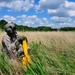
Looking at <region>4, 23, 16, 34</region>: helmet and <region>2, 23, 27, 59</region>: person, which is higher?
→ <region>4, 23, 16, 34</region>: helmet

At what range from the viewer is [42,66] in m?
3.11

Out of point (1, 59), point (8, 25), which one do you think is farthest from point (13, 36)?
point (1, 59)

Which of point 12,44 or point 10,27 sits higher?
point 10,27

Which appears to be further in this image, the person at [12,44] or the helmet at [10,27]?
the helmet at [10,27]

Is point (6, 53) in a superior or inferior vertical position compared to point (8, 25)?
inferior

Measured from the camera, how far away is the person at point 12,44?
157 inches

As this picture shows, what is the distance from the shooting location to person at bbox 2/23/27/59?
13.1ft

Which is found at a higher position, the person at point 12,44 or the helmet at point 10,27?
the helmet at point 10,27

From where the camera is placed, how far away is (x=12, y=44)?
4.16m

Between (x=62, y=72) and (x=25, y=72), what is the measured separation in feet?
1.70

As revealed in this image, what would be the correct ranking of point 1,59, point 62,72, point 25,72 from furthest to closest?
point 1,59 → point 25,72 → point 62,72

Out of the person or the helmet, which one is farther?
the helmet

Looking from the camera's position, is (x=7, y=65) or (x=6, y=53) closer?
(x=7, y=65)

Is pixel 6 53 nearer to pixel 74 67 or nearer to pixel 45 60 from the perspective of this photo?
pixel 45 60
